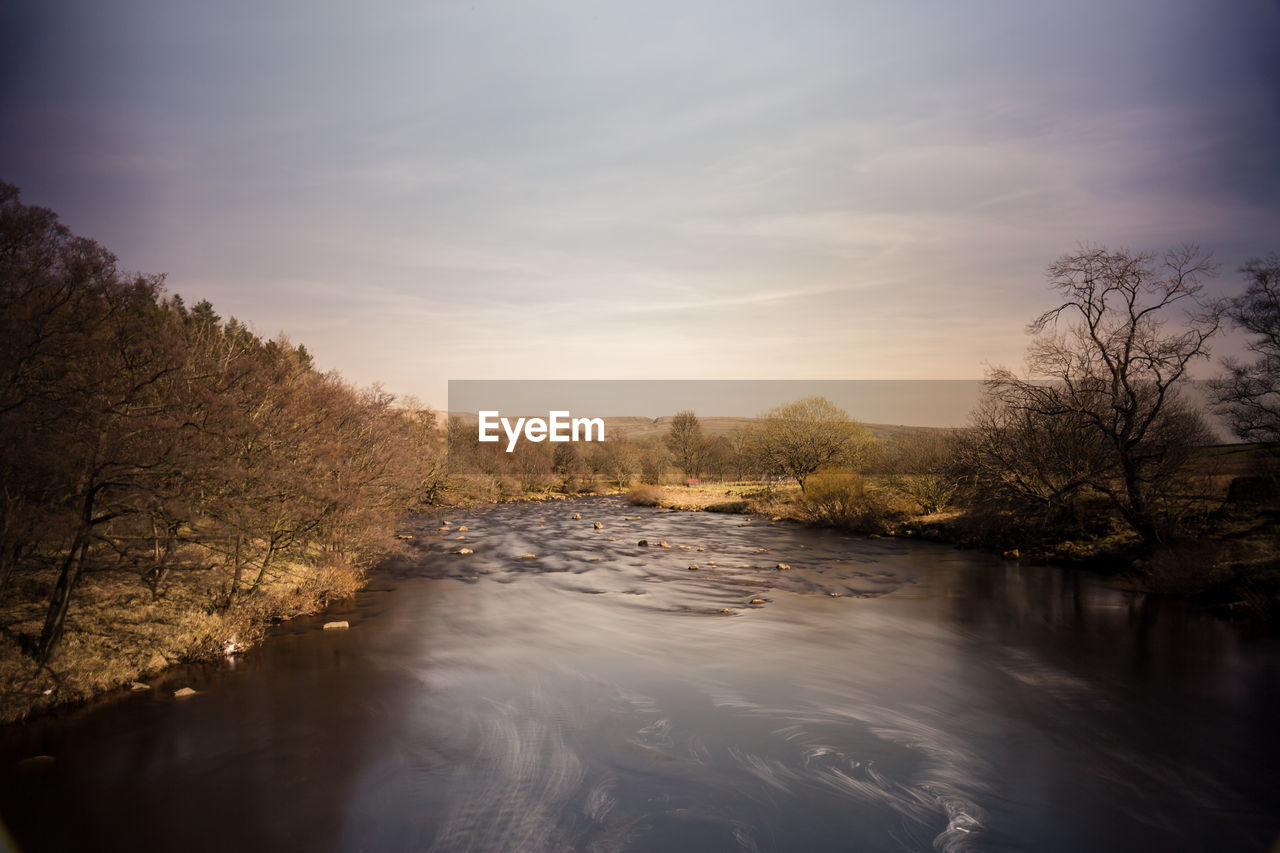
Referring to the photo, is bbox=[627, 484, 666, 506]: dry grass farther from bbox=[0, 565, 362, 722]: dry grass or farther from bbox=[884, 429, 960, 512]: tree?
bbox=[0, 565, 362, 722]: dry grass

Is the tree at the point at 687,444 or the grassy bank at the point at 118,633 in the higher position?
the tree at the point at 687,444

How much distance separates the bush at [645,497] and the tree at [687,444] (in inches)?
938

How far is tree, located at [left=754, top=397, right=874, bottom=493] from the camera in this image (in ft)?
163

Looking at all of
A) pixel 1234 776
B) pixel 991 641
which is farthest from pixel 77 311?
pixel 991 641

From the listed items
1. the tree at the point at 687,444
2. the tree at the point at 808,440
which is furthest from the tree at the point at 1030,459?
A: the tree at the point at 687,444

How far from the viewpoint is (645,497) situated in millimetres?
56844

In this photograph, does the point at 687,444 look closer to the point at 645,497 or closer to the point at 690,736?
the point at 645,497

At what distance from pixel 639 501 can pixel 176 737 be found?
47408 millimetres

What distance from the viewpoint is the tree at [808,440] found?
4966 centimetres

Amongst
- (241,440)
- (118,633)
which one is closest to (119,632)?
(118,633)

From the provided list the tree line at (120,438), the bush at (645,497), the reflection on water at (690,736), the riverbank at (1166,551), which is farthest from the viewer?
the bush at (645,497)

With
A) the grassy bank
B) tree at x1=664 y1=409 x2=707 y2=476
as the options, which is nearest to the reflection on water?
the grassy bank

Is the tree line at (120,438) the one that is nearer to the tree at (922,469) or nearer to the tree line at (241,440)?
the tree line at (241,440)

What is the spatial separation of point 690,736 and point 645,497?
45.6 metres
